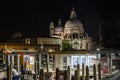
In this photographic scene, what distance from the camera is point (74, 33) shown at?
76812mm

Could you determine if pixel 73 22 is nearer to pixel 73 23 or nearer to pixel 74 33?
pixel 73 23

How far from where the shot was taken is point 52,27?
81750 millimetres

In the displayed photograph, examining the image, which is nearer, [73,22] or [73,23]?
[73,23]

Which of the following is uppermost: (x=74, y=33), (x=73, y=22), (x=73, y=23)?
(x=73, y=22)

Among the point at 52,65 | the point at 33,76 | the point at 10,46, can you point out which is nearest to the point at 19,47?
the point at 10,46

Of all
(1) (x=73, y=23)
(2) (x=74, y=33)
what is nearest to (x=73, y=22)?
(1) (x=73, y=23)

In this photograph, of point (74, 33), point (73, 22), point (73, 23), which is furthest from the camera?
point (74, 33)

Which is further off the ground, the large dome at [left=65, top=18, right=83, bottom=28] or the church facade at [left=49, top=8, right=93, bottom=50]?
the large dome at [left=65, top=18, right=83, bottom=28]

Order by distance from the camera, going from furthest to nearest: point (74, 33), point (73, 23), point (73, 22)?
1. point (74, 33)
2. point (73, 22)
3. point (73, 23)

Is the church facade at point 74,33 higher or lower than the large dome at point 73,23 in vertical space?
lower

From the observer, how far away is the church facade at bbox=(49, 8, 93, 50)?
75.2 metres

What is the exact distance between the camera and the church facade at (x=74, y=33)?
75188mm

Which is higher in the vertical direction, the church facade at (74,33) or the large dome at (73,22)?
the large dome at (73,22)

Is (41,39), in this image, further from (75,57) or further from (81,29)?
(75,57)
